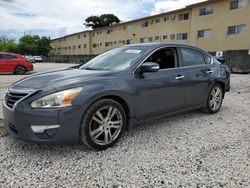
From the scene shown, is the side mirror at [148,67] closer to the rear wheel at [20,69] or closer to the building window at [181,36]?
the rear wheel at [20,69]

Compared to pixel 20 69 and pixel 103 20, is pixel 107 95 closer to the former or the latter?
pixel 20 69

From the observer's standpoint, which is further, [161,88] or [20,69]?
[20,69]

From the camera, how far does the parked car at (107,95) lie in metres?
2.46

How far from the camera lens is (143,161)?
2.60 metres

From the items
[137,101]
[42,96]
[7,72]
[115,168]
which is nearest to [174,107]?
[137,101]

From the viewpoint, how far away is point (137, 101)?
3100 mm

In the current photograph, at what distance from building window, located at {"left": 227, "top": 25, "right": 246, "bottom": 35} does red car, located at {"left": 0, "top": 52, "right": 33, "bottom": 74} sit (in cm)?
1875

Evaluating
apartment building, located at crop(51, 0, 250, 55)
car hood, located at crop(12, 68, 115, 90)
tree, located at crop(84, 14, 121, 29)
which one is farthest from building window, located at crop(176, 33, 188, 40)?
tree, located at crop(84, 14, 121, 29)

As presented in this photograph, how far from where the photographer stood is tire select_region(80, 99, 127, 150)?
2.66 metres

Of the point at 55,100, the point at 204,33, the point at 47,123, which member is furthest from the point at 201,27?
the point at 47,123

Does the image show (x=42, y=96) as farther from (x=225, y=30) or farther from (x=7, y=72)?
(x=225, y=30)

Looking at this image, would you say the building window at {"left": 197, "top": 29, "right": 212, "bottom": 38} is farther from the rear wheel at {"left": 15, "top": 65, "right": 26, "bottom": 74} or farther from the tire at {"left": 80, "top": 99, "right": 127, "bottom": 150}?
the tire at {"left": 80, "top": 99, "right": 127, "bottom": 150}

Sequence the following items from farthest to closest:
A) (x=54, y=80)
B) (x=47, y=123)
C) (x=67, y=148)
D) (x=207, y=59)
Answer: (x=207, y=59)
(x=67, y=148)
(x=54, y=80)
(x=47, y=123)

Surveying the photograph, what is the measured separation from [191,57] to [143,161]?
2.43m
